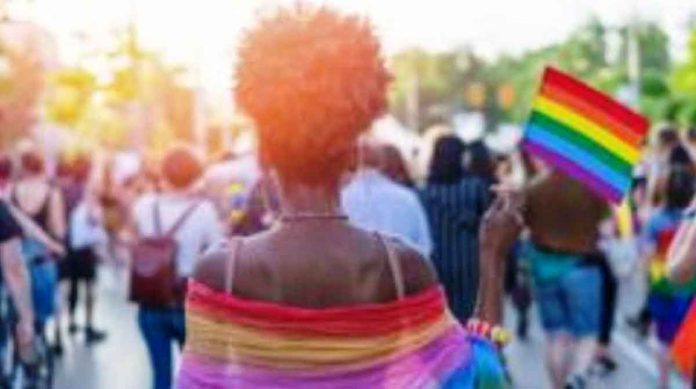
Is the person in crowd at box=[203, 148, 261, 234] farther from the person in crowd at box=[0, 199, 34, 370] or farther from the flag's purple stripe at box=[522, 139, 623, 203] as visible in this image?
the flag's purple stripe at box=[522, 139, 623, 203]

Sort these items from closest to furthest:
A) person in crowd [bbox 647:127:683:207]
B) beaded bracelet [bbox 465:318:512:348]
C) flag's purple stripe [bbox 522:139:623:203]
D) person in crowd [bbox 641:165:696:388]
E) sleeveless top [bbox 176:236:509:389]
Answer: sleeveless top [bbox 176:236:509:389]
beaded bracelet [bbox 465:318:512:348]
flag's purple stripe [bbox 522:139:623:203]
person in crowd [bbox 641:165:696:388]
person in crowd [bbox 647:127:683:207]

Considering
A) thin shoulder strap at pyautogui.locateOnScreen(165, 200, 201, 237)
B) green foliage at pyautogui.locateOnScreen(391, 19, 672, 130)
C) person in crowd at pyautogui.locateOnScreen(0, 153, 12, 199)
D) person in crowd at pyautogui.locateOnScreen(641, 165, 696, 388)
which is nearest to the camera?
thin shoulder strap at pyautogui.locateOnScreen(165, 200, 201, 237)

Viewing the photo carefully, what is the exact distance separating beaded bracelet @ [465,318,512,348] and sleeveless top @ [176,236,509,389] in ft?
0.52

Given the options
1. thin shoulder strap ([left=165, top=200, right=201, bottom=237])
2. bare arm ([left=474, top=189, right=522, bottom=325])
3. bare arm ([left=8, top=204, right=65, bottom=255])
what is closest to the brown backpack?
thin shoulder strap ([left=165, top=200, right=201, bottom=237])

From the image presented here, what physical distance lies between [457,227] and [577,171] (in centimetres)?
434

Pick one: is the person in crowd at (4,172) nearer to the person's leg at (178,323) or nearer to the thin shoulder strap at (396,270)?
the person's leg at (178,323)

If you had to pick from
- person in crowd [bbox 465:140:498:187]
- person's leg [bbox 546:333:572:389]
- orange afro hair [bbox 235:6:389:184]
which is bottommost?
person's leg [bbox 546:333:572:389]

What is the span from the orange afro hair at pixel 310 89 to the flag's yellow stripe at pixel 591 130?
8.56ft

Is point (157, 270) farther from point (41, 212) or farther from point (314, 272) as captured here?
point (314, 272)

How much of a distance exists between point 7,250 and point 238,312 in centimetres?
691

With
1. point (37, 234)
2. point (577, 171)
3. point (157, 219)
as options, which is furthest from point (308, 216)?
point (37, 234)

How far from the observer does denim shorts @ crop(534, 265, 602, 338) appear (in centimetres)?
1292

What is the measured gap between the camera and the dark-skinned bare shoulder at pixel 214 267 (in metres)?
4.62

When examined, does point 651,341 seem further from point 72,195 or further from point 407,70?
point 407,70
